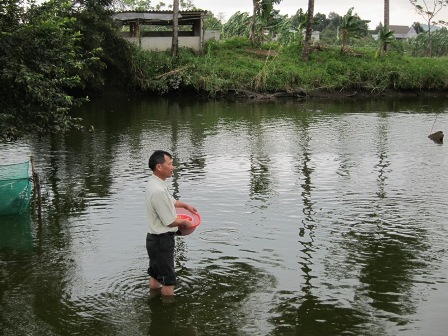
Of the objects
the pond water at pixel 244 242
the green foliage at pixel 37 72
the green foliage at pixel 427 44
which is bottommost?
the pond water at pixel 244 242

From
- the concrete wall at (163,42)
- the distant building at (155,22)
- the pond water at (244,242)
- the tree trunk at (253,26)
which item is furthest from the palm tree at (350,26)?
the pond water at (244,242)

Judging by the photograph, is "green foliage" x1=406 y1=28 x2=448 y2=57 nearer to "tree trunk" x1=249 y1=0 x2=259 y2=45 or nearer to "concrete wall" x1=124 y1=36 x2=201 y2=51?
"tree trunk" x1=249 y1=0 x2=259 y2=45

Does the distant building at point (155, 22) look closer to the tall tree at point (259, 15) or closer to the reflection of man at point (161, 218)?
the tall tree at point (259, 15)

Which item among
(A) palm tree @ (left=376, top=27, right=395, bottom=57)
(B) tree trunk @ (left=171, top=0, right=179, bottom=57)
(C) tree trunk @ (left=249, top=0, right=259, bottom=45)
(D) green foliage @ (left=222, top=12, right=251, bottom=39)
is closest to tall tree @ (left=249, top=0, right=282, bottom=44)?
(C) tree trunk @ (left=249, top=0, right=259, bottom=45)

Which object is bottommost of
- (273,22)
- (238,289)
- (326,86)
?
(238,289)

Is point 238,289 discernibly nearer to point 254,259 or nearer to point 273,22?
point 254,259

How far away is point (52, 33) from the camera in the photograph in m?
11.6

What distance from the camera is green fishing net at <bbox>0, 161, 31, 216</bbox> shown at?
10.7m

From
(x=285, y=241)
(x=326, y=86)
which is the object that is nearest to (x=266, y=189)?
(x=285, y=241)

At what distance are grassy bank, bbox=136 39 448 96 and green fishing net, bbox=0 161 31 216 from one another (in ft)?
84.0

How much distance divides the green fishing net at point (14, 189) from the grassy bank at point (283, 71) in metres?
25.6

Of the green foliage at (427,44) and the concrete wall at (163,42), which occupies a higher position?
the green foliage at (427,44)

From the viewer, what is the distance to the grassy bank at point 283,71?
37.0m

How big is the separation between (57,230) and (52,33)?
373cm
